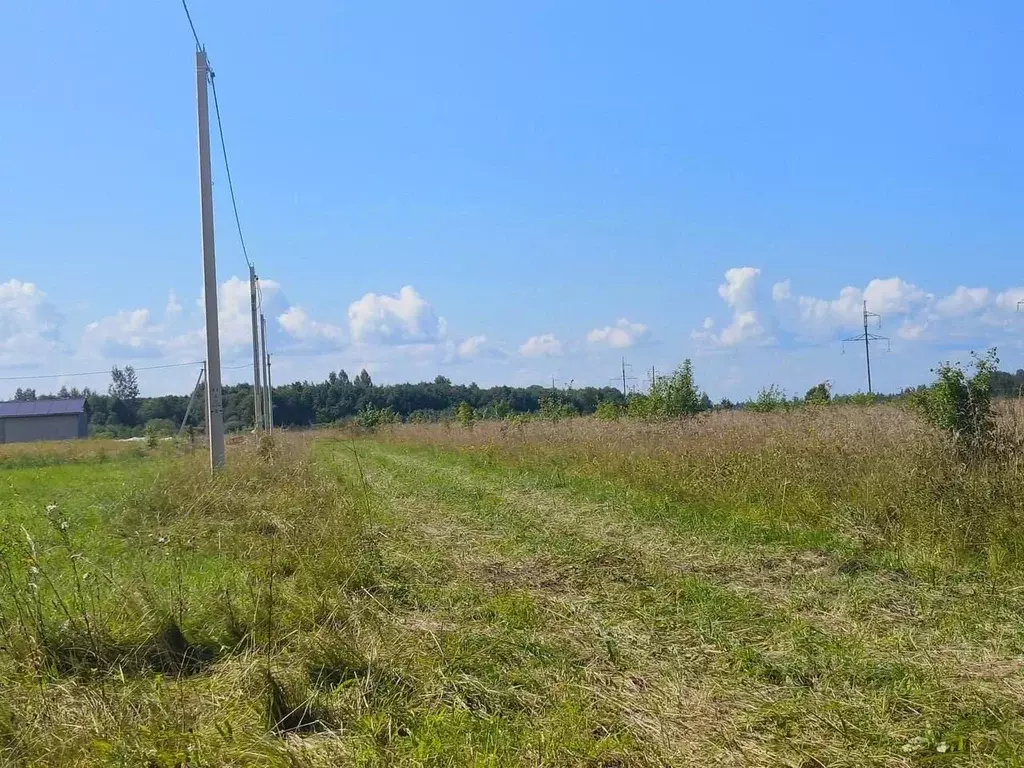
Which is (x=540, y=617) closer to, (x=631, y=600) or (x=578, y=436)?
(x=631, y=600)

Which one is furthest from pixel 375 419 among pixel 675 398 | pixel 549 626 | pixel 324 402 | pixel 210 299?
pixel 549 626

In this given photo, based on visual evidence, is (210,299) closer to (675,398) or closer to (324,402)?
(675,398)

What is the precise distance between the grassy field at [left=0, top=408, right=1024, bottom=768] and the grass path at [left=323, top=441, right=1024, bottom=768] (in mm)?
20

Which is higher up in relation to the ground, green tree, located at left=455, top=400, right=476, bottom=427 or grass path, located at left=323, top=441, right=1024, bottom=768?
green tree, located at left=455, top=400, right=476, bottom=427

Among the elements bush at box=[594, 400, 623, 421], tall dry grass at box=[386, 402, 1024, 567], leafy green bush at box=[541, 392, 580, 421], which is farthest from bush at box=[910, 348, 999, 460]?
leafy green bush at box=[541, 392, 580, 421]

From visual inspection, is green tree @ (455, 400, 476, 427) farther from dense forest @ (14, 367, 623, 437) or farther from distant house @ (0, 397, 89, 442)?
distant house @ (0, 397, 89, 442)

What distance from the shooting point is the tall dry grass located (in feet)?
24.1

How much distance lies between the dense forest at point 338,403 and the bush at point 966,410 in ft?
47.8

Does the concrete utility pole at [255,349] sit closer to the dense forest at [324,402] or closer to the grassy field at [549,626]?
the dense forest at [324,402]

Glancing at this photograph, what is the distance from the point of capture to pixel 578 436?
66.1ft

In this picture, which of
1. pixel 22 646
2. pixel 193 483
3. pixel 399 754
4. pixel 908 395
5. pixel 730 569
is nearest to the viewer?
pixel 399 754

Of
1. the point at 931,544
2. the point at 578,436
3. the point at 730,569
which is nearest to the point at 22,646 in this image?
the point at 730,569

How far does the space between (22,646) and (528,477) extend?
11677 millimetres

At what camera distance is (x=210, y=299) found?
1322cm
